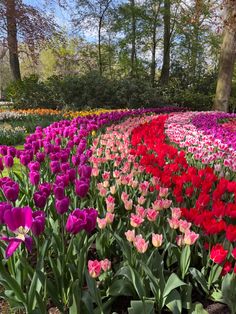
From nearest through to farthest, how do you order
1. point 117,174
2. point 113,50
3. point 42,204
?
point 42,204, point 117,174, point 113,50

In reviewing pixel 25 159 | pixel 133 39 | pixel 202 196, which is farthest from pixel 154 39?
pixel 202 196

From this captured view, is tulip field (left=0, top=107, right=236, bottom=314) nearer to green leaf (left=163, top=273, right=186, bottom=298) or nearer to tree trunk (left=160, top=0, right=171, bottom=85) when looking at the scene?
green leaf (left=163, top=273, right=186, bottom=298)

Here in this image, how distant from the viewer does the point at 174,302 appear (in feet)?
5.43

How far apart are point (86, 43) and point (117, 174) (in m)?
27.4

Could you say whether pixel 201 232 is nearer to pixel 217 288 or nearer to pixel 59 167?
pixel 217 288

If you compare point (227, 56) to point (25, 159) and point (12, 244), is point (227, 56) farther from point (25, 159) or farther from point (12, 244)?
point (12, 244)

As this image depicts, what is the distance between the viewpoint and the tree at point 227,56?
494 inches

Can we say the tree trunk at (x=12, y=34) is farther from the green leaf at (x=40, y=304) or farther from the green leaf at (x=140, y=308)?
the green leaf at (x=140, y=308)

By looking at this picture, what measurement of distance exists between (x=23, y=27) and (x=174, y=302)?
19299 mm

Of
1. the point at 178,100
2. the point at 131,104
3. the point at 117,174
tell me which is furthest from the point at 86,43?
the point at 117,174

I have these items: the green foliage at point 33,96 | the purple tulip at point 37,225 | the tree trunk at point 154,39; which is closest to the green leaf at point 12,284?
the purple tulip at point 37,225

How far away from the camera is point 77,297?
1.51m

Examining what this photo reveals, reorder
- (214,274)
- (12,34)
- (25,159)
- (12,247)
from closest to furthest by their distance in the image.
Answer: (12,247)
(214,274)
(25,159)
(12,34)

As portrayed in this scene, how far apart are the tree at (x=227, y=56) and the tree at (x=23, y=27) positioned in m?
10.0
